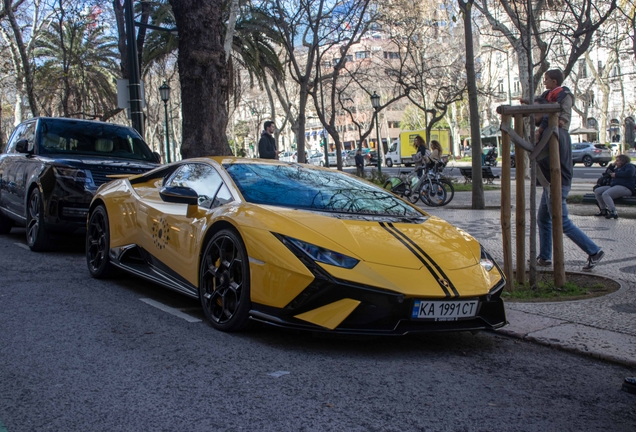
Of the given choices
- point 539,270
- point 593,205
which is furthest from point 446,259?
point 593,205

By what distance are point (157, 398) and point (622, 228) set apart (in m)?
9.40

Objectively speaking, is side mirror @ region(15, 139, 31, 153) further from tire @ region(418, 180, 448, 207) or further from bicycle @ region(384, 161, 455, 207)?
tire @ region(418, 180, 448, 207)

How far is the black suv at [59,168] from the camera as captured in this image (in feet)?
28.1

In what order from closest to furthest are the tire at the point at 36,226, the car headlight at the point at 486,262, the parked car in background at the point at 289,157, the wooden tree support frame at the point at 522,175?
the car headlight at the point at 486,262 → the wooden tree support frame at the point at 522,175 → the tire at the point at 36,226 → the parked car in background at the point at 289,157

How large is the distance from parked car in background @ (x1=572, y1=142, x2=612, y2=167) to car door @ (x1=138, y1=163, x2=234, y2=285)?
4468 centimetres

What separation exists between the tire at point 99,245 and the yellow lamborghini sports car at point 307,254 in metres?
0.63

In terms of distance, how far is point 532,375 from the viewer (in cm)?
409

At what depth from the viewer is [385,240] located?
465 cm

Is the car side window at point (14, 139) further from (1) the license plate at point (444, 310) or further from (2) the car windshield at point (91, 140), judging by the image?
(1) the license plate at point (444, 310)

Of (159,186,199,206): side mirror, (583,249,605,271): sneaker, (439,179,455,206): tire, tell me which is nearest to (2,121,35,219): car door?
(159,186,199,206): side mirror

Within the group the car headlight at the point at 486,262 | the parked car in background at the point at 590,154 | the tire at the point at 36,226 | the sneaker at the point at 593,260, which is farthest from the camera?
the parked car in background at the point at 590,154

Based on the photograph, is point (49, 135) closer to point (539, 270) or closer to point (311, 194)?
point (311, 194)

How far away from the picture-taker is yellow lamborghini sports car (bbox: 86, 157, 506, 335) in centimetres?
423

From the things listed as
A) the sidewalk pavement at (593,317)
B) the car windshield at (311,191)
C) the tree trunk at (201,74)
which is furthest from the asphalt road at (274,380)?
the tree trunk at (201,74)
